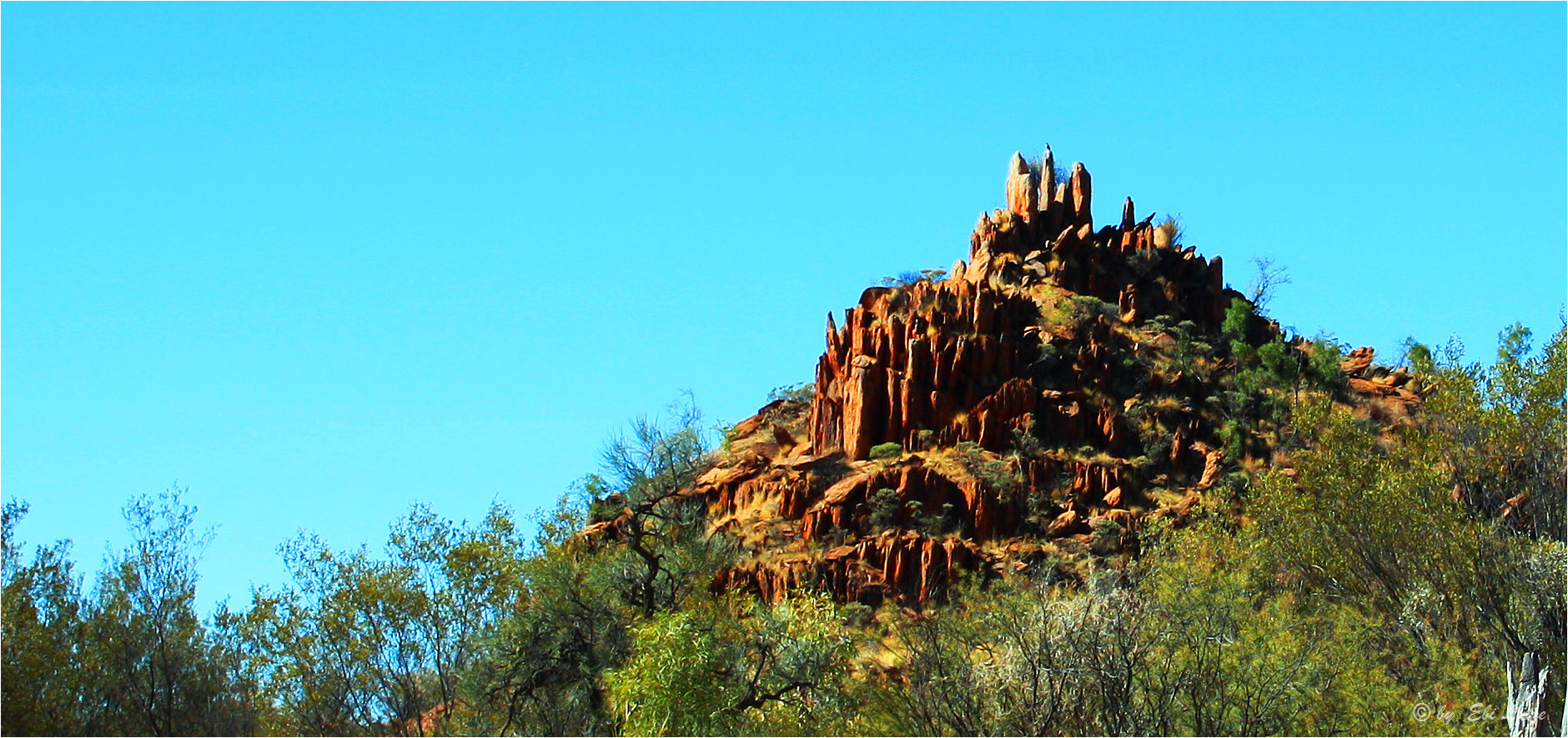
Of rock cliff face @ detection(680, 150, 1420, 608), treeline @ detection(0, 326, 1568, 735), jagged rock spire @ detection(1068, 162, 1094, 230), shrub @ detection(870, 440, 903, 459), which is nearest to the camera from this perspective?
treeline @ detection(0, 326, 1568, 735)

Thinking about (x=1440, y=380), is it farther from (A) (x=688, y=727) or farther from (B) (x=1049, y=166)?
(B) (x=1049, y=166)

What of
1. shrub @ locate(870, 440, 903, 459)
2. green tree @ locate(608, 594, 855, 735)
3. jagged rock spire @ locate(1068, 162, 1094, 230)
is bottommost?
green tree @ locate(608, 594, 855, 735)

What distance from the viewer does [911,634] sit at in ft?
137


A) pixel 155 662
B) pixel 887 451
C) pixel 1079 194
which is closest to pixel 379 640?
pixel 155 662

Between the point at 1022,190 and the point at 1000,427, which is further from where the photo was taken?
the point at 1022,190

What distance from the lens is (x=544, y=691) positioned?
1834 inches

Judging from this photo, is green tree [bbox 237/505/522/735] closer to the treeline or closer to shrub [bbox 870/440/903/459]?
the treeline

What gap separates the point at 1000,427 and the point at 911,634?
38.1 meters

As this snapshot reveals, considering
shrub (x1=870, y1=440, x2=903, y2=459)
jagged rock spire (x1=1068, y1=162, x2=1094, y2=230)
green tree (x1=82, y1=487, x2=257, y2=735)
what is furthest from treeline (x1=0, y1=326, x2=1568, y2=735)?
jagged rock spire (x1=1068, y1=162, x2=1094, y2=230)

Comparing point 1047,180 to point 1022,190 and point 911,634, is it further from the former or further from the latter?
point 911,634

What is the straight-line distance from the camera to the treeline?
123 feet

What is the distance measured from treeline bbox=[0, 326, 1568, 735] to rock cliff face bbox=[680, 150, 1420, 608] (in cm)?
1845

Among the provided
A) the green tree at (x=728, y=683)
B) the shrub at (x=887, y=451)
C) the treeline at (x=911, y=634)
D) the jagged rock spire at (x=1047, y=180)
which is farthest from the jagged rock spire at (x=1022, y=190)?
the green tree at (x=728, y=683)

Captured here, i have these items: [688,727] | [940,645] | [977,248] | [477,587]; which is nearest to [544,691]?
[477,587]
